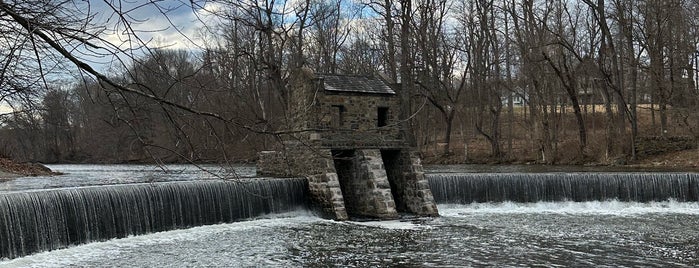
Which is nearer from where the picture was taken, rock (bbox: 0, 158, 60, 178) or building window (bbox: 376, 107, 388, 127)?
building window (bbox: 376, 107, 388, 127)

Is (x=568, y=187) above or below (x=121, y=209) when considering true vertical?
below

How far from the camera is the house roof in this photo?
54.3 ft

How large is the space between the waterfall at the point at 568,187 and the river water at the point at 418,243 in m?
1.65

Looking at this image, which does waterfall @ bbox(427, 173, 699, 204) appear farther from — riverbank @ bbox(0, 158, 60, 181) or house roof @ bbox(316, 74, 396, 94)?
riverbank @ bbox(0, 158, 60, 181)

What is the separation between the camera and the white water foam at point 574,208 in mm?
17047

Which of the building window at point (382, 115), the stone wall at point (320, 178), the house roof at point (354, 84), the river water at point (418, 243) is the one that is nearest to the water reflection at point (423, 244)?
the river water at point (418, 243)

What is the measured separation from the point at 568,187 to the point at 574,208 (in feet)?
2.36

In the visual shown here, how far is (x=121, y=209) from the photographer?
12.6m

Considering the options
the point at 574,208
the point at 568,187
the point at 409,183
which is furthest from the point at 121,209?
the point at 568,187

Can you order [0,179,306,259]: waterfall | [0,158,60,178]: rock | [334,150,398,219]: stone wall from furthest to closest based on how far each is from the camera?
[0,158,60,178]: rock → [334,150,398,219]: stone wall → [0,179,306,259]: waterfall

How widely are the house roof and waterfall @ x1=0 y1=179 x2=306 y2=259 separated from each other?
2679mm

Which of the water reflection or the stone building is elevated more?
the stone building

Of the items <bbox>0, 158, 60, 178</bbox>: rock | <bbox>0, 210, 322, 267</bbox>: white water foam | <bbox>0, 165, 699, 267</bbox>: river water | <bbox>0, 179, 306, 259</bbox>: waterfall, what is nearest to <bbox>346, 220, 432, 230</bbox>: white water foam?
<bbox>0, 165, 699, 267</bbox>: river water

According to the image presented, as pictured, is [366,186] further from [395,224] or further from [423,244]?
[423,244]
